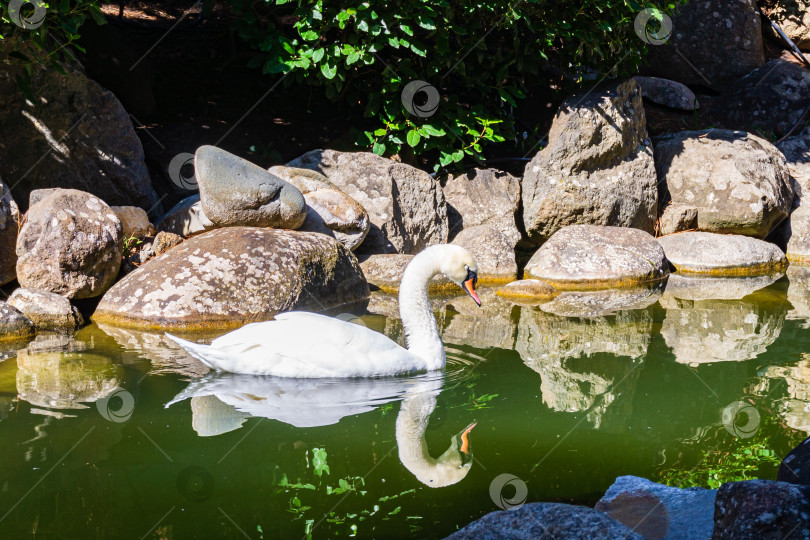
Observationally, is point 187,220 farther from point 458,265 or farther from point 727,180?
point 727,180

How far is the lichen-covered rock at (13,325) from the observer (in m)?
6.11

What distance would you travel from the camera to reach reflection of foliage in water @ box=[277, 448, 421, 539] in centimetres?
342

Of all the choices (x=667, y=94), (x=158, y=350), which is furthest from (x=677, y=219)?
(x=158, y=350)

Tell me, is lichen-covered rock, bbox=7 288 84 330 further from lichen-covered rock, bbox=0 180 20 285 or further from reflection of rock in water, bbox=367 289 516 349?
reflection of rock in water, bbox=367 289 516 349

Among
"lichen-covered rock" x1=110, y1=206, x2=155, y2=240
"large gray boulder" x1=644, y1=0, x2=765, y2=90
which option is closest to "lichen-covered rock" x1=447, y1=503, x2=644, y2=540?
"lichen-covered rock" x1=110, y1=206, x2=155, y2=240

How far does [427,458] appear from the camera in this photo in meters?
4.09

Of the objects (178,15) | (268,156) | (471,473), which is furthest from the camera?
(178,15)

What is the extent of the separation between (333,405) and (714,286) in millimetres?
5483

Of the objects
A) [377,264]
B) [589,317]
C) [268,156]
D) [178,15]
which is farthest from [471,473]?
[178,15]

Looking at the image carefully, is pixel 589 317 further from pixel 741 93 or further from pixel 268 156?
pixel 741 93

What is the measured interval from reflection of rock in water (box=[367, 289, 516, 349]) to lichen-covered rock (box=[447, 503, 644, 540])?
3117mm

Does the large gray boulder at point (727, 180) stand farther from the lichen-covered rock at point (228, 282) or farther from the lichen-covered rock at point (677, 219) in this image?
the lichen-covered rock at point (228, 282)

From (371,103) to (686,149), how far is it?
412cm

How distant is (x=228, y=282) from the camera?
22.6ft
